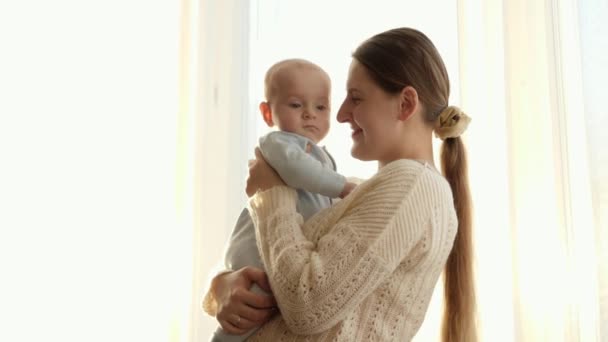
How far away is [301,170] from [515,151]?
0.96m

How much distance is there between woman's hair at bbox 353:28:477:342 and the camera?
139cm

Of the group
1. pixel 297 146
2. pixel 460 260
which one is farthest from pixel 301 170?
pixel 460 260

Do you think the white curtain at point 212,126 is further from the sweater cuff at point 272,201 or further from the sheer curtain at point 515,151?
the sweater cuff at point 272,201

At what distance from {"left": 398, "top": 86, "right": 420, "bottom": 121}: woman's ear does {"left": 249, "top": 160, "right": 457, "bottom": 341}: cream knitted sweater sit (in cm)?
13

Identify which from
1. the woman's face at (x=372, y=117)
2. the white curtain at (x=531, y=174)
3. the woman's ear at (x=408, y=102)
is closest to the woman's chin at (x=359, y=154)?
the woman's face at (x=372, y=117)

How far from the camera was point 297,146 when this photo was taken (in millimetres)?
1434

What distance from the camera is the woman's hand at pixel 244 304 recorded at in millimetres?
1302

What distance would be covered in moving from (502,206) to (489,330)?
362mm

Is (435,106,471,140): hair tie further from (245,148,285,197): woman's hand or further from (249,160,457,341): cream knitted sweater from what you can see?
(245,148,285,197): woman's hand

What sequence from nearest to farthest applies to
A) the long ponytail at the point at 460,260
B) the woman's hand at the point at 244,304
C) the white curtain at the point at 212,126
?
the woman's hand at the point at 244,304
the long ponytail at the point at 460,260
the white curtain at the point at 212,126

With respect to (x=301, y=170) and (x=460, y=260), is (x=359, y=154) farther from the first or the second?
(x=460, y=260)

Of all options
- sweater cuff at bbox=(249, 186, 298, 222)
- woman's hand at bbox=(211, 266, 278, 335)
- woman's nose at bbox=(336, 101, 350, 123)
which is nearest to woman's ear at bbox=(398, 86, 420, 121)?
woman's nose at bbox=(336, 101, 350, 123)

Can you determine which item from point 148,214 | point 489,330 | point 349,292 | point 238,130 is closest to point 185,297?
point 148,214

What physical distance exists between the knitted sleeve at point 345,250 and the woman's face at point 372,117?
5.0 inches
